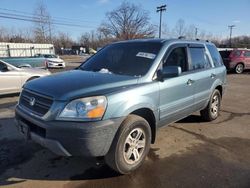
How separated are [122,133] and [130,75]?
978mm

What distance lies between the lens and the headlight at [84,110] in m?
2.88

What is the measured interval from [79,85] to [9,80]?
6.36 metres

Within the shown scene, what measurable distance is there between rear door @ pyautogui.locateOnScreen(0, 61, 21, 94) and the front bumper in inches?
245

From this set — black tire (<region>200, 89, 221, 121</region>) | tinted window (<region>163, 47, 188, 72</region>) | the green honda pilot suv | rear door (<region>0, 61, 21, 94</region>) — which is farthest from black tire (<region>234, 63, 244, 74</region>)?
tinted window (<region>163, 47, 188, 72</region>)

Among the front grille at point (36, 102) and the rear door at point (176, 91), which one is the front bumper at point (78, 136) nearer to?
the front grille at point (36, 102)

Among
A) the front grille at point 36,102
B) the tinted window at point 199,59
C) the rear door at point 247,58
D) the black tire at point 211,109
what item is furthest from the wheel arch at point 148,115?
the rear door at point 247,58

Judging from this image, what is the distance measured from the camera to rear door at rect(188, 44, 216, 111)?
475cm

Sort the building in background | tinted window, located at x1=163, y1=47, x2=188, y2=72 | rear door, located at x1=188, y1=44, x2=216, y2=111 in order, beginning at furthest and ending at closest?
the building in background → rear door, located at x1=188, y1=44, x2=216, y2=111 → tinted window, located at x1=163, y1=47, x2=188, y2=72

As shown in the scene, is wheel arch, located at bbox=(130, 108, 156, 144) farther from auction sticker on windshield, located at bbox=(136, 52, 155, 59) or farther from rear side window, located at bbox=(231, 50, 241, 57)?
rear side window, located at bbox=(231, 50, 241, 57)

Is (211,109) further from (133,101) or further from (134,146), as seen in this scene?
(133,101)

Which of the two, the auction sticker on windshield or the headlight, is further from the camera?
the auction sticker on windshield

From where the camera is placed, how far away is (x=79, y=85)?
323cm

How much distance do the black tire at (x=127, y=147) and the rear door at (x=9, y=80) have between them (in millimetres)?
6602

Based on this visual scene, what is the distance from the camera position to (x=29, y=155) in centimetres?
400
